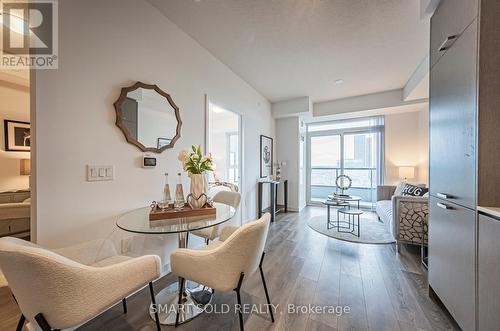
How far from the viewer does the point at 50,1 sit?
1301mm

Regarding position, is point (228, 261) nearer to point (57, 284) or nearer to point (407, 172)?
point (57, 284)

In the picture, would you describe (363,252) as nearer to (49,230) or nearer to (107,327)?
(107,327)

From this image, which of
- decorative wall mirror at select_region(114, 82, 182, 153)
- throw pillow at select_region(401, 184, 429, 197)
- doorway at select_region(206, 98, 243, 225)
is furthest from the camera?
doorway at select_region(206, 98, 243, 225)

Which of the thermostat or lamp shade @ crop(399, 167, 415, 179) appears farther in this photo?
lamp shade @ crop(399, 167, 415, 179)

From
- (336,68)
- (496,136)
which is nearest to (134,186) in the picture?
(496,136)

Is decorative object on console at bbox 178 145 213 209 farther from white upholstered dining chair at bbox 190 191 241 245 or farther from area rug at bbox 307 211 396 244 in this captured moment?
area rug at bbox 307 211 396 244

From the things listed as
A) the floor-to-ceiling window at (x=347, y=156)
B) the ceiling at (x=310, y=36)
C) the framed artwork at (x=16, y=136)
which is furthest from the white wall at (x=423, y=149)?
the framed artwork at (x=16, y=136)

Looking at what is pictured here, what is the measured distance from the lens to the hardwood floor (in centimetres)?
140

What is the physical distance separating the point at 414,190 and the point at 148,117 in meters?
4.43

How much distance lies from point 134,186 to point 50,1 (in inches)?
57.3

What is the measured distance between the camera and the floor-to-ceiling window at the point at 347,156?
16.4 feet

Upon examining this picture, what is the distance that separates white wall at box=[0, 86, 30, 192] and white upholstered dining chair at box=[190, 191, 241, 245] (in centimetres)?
353

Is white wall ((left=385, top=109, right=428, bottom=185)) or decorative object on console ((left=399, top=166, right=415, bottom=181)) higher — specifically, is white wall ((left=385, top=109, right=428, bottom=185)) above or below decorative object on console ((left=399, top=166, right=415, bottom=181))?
above

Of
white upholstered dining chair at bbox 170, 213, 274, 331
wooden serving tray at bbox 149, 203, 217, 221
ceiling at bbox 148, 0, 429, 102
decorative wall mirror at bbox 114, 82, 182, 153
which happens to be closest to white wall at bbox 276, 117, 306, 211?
ceiling at bbox 148, 0, 429, 102
